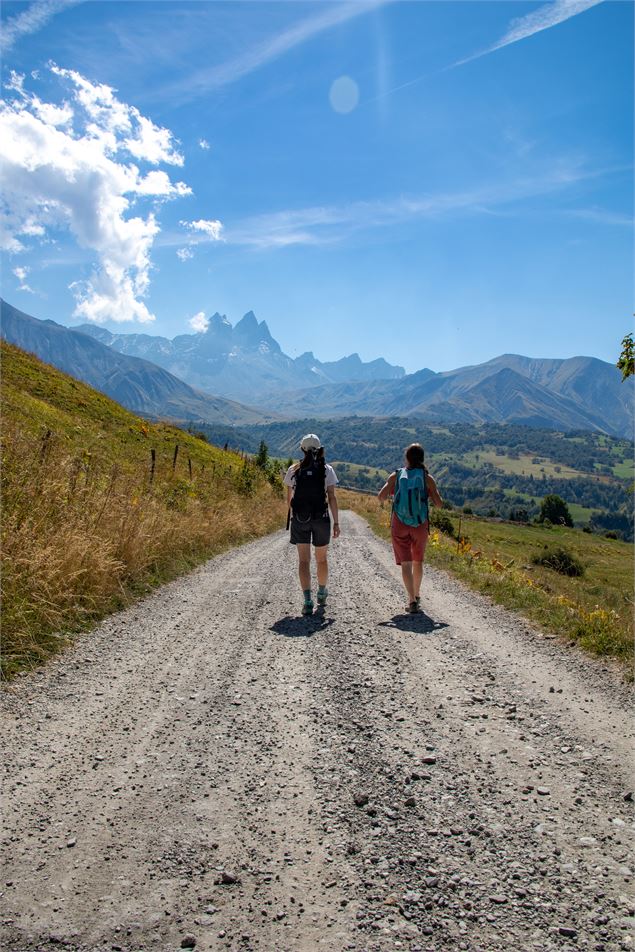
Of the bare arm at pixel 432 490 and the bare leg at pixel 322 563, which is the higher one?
the bare arm at pixel 432 490

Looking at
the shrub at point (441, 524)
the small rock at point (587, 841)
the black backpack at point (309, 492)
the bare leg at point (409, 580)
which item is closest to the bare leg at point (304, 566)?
the black backpack at point (309, 492)

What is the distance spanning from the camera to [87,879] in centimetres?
269

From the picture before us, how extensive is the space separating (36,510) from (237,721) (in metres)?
5.17

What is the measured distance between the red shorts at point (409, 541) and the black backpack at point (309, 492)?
1252 mm

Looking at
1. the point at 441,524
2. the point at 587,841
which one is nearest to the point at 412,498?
the point at 587,841

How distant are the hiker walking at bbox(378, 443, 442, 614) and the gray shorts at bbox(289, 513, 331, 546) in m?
1.05

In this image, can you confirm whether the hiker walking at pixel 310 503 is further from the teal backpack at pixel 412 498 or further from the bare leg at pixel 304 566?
the teal backpack at pixel 412 498

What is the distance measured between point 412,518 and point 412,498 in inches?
12.2

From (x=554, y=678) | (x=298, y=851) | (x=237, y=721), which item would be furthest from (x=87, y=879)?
(x=554, y=678)

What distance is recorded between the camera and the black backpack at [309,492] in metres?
8.51

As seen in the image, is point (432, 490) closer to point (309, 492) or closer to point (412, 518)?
point (412, 518)

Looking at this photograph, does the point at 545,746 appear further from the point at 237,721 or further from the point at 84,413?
the point at 84,413

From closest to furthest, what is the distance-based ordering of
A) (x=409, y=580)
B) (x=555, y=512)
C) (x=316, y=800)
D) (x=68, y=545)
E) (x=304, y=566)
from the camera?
(x=316, y=800)
(x=68, y=545)
(x=304, y=566)
(x=409, y=580)
(x=555, y=512)

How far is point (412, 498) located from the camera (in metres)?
8.63
